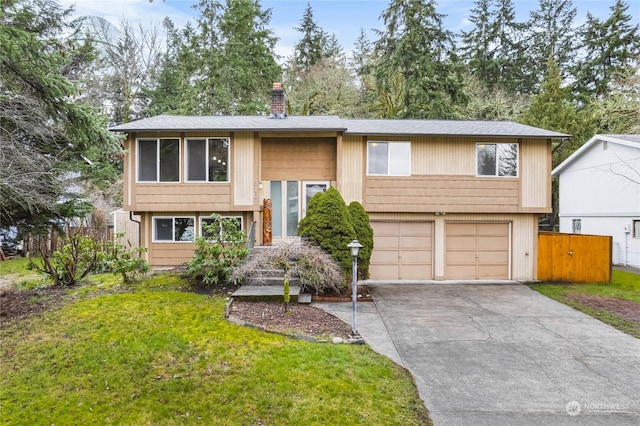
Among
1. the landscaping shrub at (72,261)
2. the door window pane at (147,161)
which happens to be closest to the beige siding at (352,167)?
the door window pane at (147,161)

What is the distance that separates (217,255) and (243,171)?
11.2 ft

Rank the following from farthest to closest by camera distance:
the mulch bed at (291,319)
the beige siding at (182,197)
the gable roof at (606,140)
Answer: the gable roof at (606,140)
the beige siding at (182,197)
the mulch bed at (291,319)

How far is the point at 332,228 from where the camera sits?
30.0ft

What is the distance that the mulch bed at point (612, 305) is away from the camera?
795 cm

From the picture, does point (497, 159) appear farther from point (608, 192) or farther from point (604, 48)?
point (604, 48)

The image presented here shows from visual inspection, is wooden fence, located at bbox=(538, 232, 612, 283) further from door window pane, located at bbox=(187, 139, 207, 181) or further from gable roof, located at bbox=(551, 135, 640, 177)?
door window pane, located at bbox=(187, 139, 207, 181)

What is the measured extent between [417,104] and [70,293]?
60.6 feet

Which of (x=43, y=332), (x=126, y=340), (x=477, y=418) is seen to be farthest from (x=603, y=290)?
(x=43, y=332)

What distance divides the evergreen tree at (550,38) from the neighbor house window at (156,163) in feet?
85.0

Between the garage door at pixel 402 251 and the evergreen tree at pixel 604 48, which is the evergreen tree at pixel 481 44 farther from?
the garage door at pixel 402 251

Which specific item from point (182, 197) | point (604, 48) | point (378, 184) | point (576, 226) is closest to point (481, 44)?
point (604, 48)

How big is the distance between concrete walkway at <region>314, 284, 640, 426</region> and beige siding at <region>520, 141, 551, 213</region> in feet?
12.1

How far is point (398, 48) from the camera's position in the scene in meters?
20.0

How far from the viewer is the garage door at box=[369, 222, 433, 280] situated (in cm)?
1160
